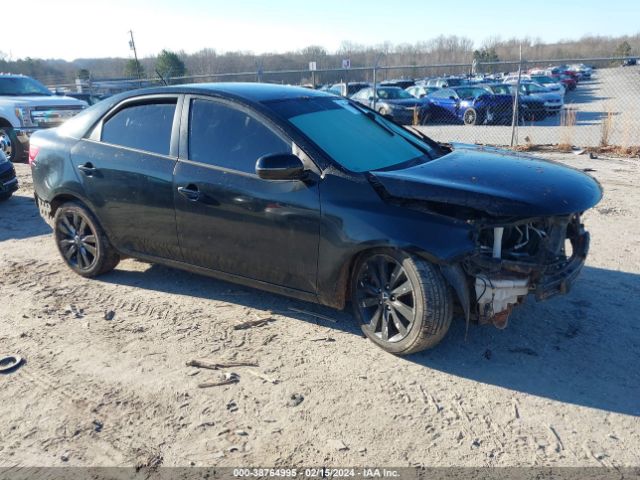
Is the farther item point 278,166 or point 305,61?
point 305,61

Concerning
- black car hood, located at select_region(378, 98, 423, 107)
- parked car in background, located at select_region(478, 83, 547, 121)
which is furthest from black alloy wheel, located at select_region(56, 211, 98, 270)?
parked car in background, located at select_region(478, 83, 547, 121)

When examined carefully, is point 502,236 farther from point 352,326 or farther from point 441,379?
point 352,326

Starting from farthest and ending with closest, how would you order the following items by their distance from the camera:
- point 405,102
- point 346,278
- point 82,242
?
point 405,102 < point 82,242 < point 346,278

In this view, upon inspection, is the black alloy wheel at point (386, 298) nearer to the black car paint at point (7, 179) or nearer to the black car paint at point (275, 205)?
the black car paint at point (275, 205)

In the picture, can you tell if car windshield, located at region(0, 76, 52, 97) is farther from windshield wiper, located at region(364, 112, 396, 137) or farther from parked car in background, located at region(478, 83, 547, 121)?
parked car in background, located at region(478, 83, 547, 121)

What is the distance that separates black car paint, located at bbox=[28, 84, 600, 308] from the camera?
10.6 feet

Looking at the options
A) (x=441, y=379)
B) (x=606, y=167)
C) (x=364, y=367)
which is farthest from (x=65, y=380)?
(x=606, y=167)

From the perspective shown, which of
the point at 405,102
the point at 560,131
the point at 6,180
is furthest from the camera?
the point at 405,102

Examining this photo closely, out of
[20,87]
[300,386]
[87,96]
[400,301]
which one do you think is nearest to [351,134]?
[400,301]

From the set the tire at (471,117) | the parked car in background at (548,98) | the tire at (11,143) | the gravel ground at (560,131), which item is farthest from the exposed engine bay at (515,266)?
the parked car in background at (548,98)

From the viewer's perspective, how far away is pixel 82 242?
196 inches

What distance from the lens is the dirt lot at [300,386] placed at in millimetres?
2709

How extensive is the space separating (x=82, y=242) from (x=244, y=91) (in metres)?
2.19

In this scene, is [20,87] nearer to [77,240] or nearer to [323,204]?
[77,240]
